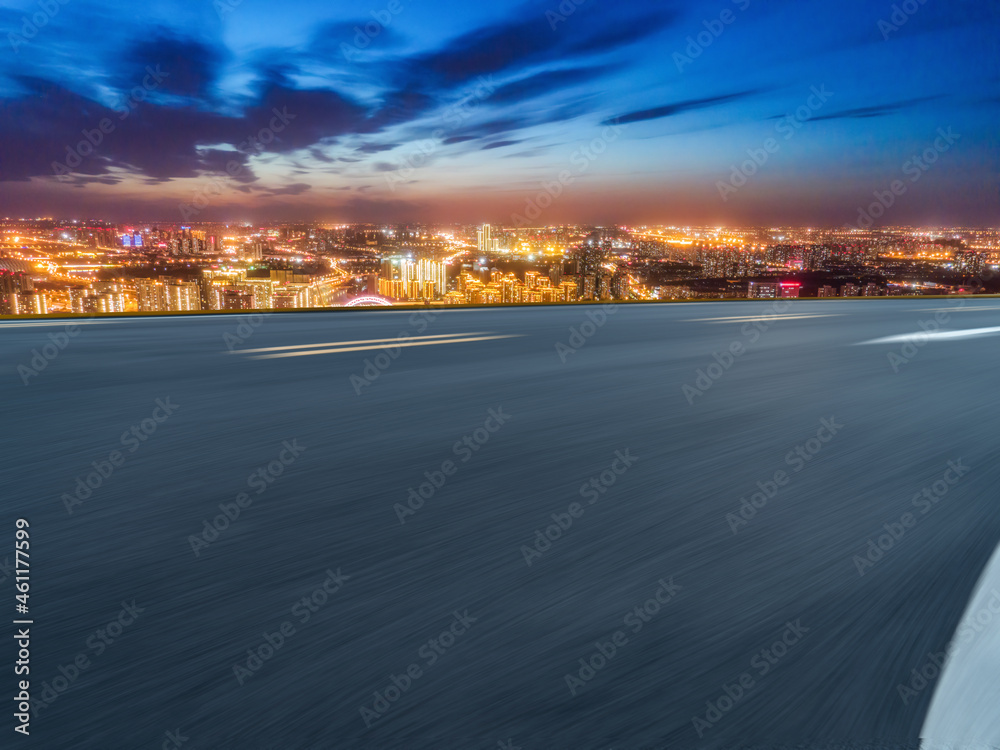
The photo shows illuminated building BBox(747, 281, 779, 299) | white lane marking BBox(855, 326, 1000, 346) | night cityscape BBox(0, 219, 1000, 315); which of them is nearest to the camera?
white lane marking BBox(855, 326, 1000, 346)

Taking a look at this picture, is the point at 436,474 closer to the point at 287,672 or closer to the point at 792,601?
the point at 287,672

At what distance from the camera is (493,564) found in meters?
1.63

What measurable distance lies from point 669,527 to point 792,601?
0.48 meters

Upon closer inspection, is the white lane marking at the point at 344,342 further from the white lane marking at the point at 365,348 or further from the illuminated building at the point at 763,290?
the illuminated building at the point at 763,290

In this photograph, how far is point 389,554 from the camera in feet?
5.53

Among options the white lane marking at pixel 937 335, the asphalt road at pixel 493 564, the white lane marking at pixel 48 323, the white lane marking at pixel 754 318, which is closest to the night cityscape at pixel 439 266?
the white lane marking at pixel 48 323

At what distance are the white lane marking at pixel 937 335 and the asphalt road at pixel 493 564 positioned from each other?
3.35m

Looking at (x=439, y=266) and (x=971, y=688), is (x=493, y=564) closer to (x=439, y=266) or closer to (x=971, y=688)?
(x=971, y=688)

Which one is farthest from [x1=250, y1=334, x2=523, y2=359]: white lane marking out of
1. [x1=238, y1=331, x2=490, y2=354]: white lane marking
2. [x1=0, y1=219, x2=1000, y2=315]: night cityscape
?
[x1=0, y1=219, x2=1000, y2=315]: night cityscape

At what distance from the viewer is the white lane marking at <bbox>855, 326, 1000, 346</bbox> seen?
A: 22.6 ft

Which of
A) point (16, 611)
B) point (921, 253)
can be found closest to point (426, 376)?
point (16, 611)

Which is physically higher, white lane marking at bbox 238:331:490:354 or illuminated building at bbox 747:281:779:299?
illuminated building at bbox 747:281:779:299

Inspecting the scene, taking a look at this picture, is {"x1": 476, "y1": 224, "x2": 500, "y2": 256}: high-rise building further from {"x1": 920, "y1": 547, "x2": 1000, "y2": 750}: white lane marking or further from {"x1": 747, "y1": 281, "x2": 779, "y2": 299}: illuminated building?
{"x1": 920, "y1": 547, "x2": 1000, "y2": 750}: white lane marking

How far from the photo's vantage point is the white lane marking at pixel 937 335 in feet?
22.6
